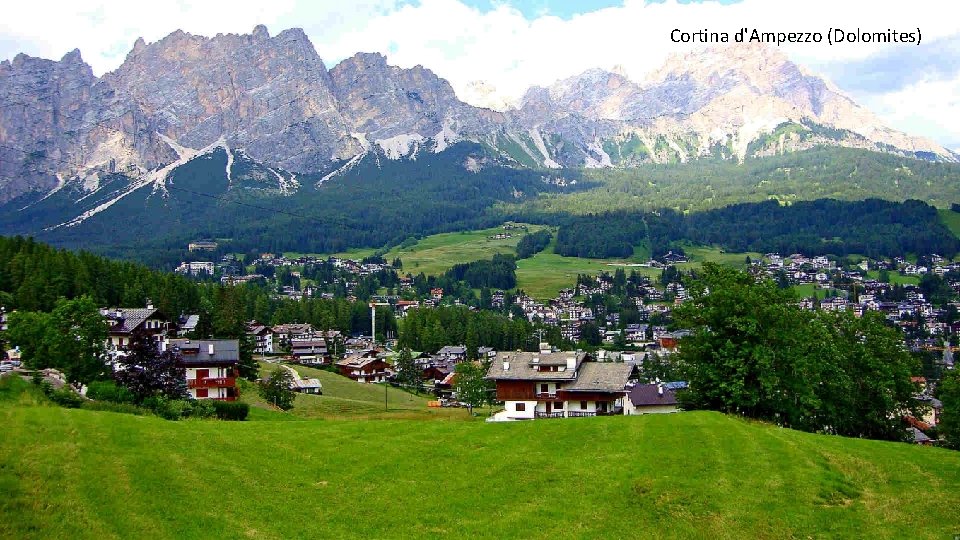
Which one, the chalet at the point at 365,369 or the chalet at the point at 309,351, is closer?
the chalet at the point at 365,369

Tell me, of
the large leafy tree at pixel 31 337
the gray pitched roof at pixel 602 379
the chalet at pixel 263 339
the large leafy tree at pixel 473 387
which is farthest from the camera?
the chalet at pixel 263 339

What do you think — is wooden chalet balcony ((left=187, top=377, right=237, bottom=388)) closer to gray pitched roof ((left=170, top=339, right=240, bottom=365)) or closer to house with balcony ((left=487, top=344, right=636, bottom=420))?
gray pitched roof ((left=170, top=339, right=240, bottom=365))

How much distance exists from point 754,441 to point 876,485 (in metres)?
6.16

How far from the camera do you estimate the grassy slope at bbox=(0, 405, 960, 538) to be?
90.4ft

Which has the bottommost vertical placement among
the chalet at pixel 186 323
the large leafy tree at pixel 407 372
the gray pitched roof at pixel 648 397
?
the large leafy tree at pixel 407 372

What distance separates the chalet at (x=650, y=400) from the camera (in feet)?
256

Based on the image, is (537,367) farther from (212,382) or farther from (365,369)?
(365,369)

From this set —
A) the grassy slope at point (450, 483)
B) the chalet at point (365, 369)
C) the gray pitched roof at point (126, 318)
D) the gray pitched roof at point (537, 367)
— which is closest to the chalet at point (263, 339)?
the chalet at point (365, 369)

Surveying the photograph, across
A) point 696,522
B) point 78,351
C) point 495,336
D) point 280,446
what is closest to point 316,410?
point 78,351

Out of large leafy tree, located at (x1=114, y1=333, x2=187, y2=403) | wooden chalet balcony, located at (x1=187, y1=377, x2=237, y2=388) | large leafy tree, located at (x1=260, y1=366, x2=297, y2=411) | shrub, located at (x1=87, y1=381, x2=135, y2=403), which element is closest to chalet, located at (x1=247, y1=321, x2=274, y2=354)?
large leafy tree, located at (x1=260, y1=366, x2=297, y2=411)

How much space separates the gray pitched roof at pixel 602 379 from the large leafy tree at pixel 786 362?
1050 centimetres

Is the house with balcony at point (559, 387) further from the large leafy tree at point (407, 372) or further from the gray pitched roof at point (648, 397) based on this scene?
the large leafy tree at point (407, 372)

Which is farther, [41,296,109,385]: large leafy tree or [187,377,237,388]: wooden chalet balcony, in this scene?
[187,377,237,388]: wooden chalet balcony

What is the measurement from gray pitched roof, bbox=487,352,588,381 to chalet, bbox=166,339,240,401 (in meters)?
26.9
